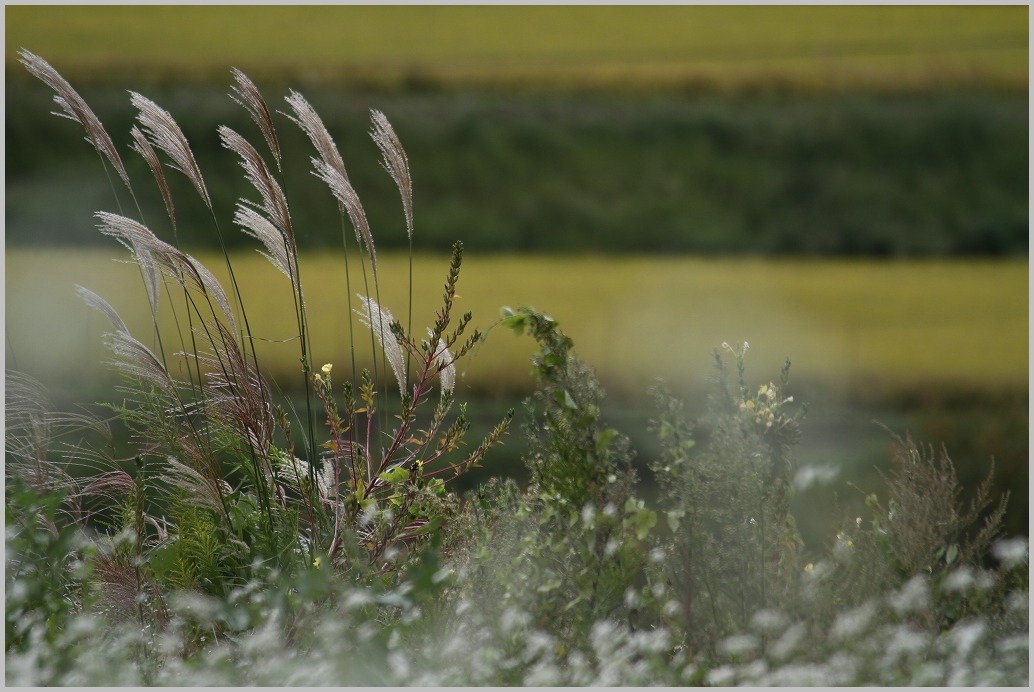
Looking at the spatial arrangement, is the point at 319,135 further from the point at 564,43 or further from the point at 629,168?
the point at 564,43

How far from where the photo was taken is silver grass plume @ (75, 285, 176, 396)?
1672 millimetres

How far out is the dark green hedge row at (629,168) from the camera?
470 cm

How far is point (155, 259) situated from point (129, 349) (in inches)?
7.2

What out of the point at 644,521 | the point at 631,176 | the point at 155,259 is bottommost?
the point at 644,521

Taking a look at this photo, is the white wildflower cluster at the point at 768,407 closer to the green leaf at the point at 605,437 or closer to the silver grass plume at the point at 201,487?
the green leaf at the point at 605,437

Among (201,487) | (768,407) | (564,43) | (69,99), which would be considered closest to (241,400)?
(201,487)

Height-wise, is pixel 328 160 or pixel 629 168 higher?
pixel 629 168

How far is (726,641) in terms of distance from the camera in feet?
4.98

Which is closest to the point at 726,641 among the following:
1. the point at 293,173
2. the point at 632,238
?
the point at 632,238

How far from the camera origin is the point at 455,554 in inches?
73.2

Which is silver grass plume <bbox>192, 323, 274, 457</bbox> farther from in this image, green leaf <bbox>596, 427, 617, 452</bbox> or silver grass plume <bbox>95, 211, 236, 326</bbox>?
green leaf <bbox>596, 427, 617, 452</bbox>

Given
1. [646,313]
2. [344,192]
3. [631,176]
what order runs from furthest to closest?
[631,176], [646,313], [344,192]

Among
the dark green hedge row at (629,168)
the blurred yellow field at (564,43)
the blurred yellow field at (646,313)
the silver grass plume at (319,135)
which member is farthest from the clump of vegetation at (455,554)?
the blurred yellow field at (564,43)

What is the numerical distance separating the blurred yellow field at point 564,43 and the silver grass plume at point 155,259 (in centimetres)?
349
